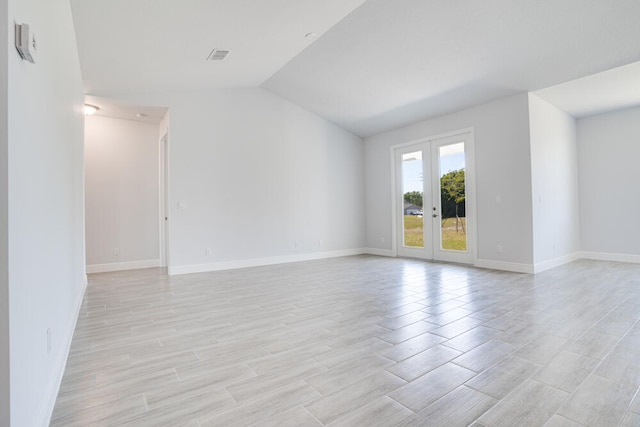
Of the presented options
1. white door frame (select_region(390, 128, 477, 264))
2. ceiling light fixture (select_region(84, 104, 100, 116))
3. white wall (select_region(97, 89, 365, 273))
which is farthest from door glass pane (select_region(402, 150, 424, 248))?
ceiling light fixture (select_region(84, 104, 100, 116))

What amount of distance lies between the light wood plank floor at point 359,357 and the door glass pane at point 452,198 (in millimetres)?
2004

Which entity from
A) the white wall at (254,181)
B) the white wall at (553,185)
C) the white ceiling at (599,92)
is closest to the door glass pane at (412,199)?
the white wall at (254,181)

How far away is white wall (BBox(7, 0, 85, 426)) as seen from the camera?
3.80 feet

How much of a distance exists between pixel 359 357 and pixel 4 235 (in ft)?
6.61

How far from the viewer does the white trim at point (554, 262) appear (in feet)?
17.0

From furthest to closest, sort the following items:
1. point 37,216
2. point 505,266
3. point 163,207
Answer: point 163,207 < point 505,266 < point 37,216

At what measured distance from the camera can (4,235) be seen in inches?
42.3

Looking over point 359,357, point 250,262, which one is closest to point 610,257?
point 359,357

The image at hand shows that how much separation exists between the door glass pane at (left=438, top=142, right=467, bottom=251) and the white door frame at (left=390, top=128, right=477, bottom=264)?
12cm

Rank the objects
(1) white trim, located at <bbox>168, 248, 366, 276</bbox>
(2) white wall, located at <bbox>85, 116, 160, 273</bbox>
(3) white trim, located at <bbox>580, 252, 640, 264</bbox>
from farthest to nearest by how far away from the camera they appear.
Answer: (3) white trim, located at <bbox>580, 252, 640, 264</bbox>
(2) white wall, located at <bbox>85, 116, 160, 273</bbox>
(1) white trim, located at <bbox>168, 248, 366, 276</bbox>

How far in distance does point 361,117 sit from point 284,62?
7.75 feet

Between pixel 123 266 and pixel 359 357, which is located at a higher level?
pixel 123 266

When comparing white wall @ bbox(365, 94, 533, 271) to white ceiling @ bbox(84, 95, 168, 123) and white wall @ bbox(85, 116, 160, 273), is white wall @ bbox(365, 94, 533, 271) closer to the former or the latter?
white ceiling @ bbox(84, 95, 168, 123)

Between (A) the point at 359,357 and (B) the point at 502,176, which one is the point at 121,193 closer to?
(A) the point at 359,357
